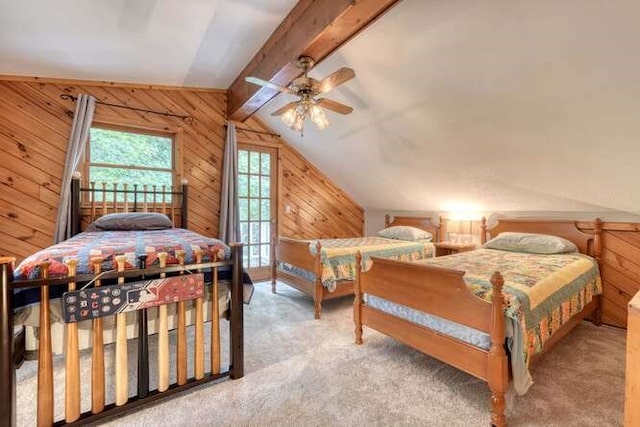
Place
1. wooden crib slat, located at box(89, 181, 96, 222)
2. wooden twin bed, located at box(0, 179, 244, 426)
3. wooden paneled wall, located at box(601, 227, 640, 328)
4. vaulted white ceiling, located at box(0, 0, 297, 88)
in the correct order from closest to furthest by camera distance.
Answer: wooden twin bed, located at box(0, 179, 244, 426) < vaulted white ceiling, located at box(0, 0, 297, 88) < wooden paneled wall, located at box(601, 227, 640, 328) < wooden crib slat, located at box(89, 181, 96, 222)

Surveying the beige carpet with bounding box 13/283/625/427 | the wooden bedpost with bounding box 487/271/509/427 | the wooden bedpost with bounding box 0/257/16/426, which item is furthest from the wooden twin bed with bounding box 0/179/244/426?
the wooden bedpost with bounding box 487/271/509/427

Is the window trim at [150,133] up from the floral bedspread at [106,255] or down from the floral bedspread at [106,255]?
up

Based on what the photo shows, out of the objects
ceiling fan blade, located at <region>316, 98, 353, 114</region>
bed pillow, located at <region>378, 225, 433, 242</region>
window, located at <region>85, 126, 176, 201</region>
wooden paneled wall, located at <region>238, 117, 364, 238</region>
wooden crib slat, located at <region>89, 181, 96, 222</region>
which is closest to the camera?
ceiling fan blade, located at <region>316, 98, 353, 114</region>

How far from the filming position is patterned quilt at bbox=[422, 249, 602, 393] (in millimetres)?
1663

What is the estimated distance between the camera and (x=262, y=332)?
283 cm

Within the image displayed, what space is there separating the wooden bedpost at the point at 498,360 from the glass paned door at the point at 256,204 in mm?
3675

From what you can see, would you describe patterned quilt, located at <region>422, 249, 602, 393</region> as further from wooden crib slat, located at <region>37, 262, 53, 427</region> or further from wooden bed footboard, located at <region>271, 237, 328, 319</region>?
wooden crib slat, located at <region>37, 262, 53, 427</region>

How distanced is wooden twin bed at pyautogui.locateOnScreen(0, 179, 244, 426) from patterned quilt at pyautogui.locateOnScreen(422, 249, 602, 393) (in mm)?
1669

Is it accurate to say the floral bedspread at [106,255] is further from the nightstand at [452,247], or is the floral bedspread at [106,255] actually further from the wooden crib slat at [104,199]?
the nightstand at [452,247]

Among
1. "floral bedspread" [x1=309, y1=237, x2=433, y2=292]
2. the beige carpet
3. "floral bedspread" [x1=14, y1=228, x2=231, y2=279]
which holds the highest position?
"floral bedspread" [x1=14, y1=228, x2=231, y2=279]

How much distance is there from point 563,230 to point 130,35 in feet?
15.6

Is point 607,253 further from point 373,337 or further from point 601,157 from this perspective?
point 373,337

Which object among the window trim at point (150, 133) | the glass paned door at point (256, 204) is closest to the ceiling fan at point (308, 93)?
the window trim at point (150, 133)

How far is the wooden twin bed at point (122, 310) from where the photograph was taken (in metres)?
1.41
